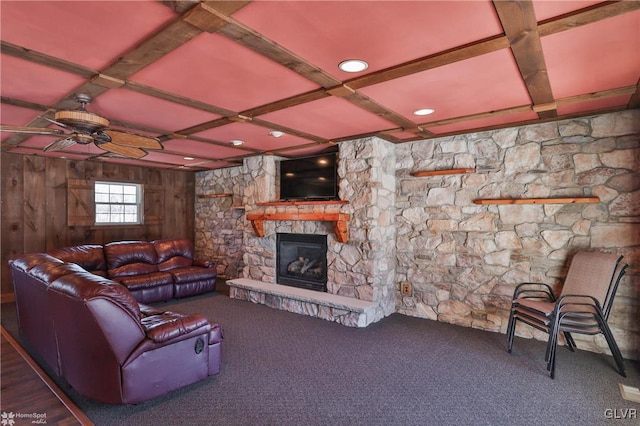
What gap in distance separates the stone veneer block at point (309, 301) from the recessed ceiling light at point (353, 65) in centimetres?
266

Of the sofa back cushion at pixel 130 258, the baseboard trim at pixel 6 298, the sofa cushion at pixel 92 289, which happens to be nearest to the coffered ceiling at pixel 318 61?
the sofa cushion at pixel 92 289

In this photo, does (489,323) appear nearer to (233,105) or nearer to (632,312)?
(632,312)

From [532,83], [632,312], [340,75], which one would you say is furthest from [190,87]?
[632,312]

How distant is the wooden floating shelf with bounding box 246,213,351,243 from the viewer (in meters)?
4.25

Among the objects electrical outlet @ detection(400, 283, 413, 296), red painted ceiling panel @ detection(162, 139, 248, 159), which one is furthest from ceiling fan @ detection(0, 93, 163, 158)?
electrical outlet @ detection(400, 283, 413, 296)

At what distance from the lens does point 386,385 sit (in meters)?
2.61

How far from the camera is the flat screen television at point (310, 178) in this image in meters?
4.60

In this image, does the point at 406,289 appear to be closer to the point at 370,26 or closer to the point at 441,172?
the point at 441,172

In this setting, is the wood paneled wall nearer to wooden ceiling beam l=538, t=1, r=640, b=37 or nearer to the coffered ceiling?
the coffered ceiling

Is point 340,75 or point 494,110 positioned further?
point 494,110

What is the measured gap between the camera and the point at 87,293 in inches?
81.0

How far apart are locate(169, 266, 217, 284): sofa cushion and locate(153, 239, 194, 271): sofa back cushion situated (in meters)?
0.21

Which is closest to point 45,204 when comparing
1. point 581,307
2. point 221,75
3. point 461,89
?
point 221,75

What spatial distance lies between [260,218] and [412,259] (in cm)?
238
